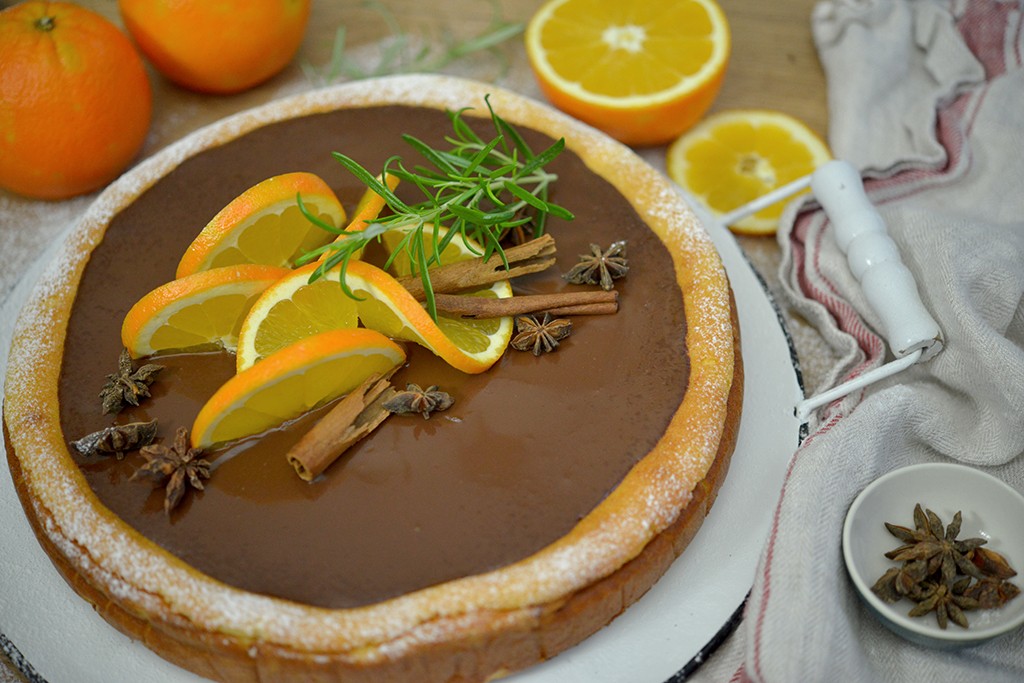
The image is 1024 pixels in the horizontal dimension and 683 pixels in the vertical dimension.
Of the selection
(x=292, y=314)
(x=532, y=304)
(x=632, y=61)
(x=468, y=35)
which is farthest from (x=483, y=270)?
(x=468, y=35)

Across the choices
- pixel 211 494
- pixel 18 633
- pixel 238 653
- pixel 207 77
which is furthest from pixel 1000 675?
pixel 207 77

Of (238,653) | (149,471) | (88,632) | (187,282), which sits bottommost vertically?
(88,632)

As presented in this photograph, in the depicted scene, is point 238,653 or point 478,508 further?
point 478,508

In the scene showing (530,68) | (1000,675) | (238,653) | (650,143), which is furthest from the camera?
(530,68)

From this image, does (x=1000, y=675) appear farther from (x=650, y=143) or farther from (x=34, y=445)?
(x=34, y=445)

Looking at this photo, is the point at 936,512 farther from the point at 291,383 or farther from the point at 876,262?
the point at 291,383

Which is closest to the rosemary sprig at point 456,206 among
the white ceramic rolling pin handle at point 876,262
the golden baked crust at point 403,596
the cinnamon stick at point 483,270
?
the cinnamon stick at point 483,270
